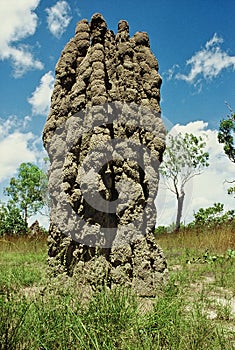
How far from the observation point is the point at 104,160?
18.2 feet

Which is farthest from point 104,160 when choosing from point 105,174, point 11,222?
point 11,222

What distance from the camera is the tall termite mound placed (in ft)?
17.8

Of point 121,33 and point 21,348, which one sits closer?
point 21,348

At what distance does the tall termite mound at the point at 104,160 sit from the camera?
5418 millimetres

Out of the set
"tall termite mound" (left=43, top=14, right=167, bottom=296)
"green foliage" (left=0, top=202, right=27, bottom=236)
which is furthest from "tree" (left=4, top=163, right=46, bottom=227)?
"tall termite mound" (left=43, top=14, right=167, bottom=296)

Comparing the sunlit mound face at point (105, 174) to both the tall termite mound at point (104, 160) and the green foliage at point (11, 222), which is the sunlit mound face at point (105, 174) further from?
the green foliage at point (11, 222)

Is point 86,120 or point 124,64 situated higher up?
point 124,64

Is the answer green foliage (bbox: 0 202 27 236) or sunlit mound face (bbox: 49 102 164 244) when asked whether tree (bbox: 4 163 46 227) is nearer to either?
green foliage (bbox: 0 202 27 236)

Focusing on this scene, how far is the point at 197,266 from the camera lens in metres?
8.30

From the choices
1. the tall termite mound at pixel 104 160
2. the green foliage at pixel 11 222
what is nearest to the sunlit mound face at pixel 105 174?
the tall termite mound at pixel 104 160

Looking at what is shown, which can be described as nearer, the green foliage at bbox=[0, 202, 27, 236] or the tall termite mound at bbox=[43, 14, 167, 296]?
the tall termite mound at bbox=[43, 14, 167, 296]

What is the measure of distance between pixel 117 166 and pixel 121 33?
231cm

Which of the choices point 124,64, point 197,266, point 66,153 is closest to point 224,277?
point 197,266

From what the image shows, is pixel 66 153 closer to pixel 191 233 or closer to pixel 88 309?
pixel 88 309
